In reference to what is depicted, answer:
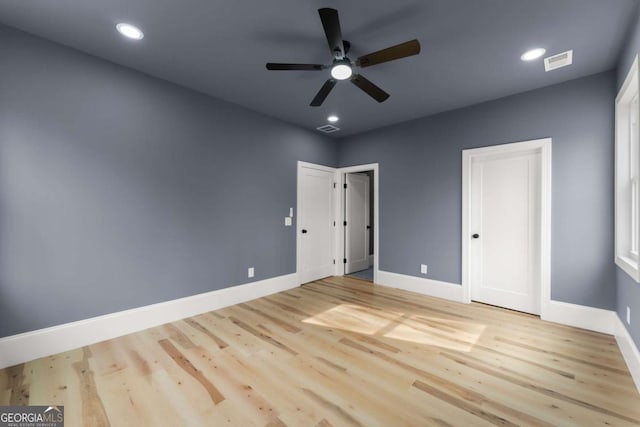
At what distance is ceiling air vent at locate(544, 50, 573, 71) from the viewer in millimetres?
2502

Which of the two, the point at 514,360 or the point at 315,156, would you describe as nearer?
the point at 514,360

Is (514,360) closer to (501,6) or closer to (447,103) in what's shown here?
(501,6)

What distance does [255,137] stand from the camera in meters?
4.00

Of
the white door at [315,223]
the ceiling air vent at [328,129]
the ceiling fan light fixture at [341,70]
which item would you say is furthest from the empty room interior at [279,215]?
the ceiling air vent at [328,129]

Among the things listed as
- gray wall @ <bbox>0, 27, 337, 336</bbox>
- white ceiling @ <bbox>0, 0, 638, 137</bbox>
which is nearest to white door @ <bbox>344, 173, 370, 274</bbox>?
gray wall @ <bbox>0, 27, 337, 336</bbox>

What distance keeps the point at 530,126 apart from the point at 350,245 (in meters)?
3.49

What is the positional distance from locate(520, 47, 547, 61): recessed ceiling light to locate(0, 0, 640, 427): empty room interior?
0.04 meters

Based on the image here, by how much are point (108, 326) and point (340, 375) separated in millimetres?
2347

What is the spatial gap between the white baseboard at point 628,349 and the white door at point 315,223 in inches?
149

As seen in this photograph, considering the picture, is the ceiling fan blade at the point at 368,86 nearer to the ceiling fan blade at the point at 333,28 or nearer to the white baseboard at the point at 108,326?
the ceiling fan blade at the point at 333,28

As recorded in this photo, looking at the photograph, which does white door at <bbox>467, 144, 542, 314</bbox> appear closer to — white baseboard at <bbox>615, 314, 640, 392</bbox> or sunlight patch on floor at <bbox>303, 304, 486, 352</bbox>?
white baseboard at <bbox>615, 314, 640, 392</bbox>

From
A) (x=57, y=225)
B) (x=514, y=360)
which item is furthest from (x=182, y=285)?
(x=514, y=360)

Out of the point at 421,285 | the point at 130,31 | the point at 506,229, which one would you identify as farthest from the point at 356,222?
the point at 130,31

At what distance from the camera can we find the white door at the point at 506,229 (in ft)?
10.8
